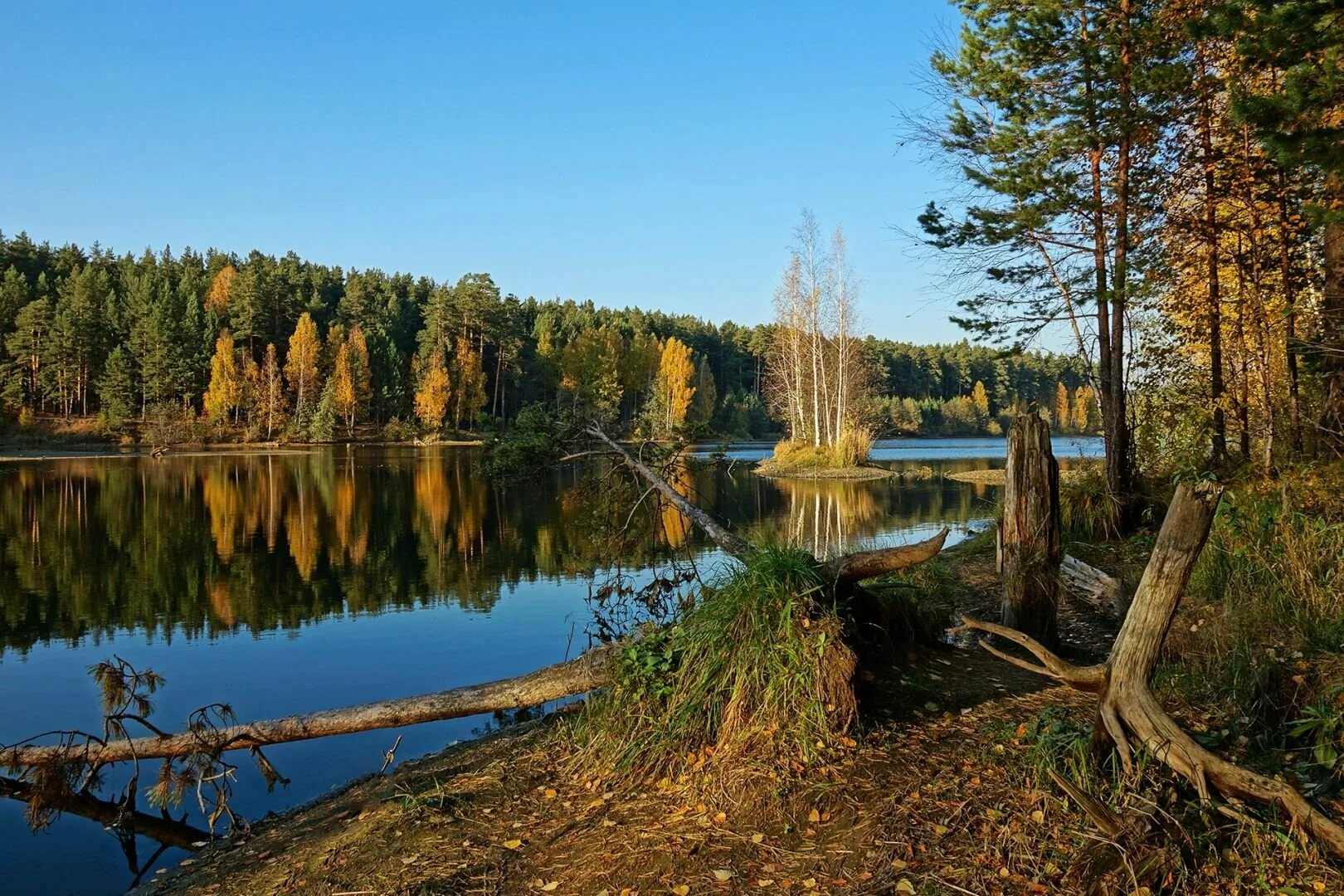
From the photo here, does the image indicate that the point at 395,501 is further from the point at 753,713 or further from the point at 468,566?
the point at 753,713

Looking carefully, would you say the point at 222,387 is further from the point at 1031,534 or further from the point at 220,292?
the point at 1031,534

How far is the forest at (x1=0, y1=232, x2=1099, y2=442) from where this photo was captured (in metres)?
64.2

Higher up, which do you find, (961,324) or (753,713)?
(961,324)

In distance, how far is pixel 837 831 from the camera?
360cm

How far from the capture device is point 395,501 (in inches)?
1038

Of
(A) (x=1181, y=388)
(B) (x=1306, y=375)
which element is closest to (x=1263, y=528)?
(B) (x=1306, y=375)

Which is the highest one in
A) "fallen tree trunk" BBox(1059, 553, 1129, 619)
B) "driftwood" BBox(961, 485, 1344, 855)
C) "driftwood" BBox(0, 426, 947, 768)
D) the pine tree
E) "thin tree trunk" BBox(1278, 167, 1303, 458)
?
the pine tree

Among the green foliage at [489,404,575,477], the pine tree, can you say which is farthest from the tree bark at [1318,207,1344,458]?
the pine tree

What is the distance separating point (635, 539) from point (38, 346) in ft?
245

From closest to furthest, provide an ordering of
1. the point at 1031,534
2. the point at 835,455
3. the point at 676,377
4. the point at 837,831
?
the point at 837,831 < the point at 1031,534 < the point at 835,455 < the point at 676,377

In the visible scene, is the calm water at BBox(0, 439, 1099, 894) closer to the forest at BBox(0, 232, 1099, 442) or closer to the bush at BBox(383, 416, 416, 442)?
the forest at BBox(0, 232, 1099, 442)

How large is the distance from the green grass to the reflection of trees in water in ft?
6.71

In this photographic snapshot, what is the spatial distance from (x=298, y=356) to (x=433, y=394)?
1066 centimetres

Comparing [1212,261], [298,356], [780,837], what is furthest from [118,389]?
[780,837]
